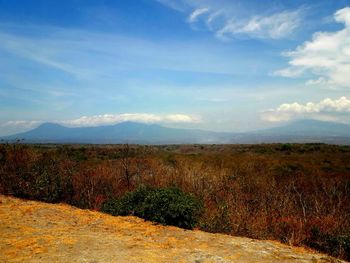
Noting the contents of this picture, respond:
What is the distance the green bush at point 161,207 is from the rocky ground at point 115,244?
1.61ft

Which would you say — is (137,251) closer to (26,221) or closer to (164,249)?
(164,249)

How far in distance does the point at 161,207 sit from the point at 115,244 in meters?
2.47

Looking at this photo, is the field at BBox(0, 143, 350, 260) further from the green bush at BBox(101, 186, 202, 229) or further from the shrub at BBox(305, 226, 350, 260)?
the green bush at BBox(101, 186, 202, 229)

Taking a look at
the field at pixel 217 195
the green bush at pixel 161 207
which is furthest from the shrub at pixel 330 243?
the green bush at pixel 161 207

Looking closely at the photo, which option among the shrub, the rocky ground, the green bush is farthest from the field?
the rocky ground

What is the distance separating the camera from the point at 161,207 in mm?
8414

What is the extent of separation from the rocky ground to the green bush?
1.61 ft

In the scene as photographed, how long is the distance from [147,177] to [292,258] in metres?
9.84

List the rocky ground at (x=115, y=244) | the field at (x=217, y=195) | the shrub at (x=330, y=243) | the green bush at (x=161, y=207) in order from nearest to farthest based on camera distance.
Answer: the rocky ground at (x=115, y=244) < the shrub at (x=330, y=243) < the green bush at (x=161, y=207) < the field at (x=217, y=195)

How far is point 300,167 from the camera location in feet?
77.0

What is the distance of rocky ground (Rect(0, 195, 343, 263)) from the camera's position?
17.8 ft

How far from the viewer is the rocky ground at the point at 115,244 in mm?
5430

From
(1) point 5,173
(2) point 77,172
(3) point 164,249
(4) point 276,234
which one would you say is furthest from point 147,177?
(3) point 164,249

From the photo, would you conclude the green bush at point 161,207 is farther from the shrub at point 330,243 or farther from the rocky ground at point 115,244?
the shrub at point 330,243
